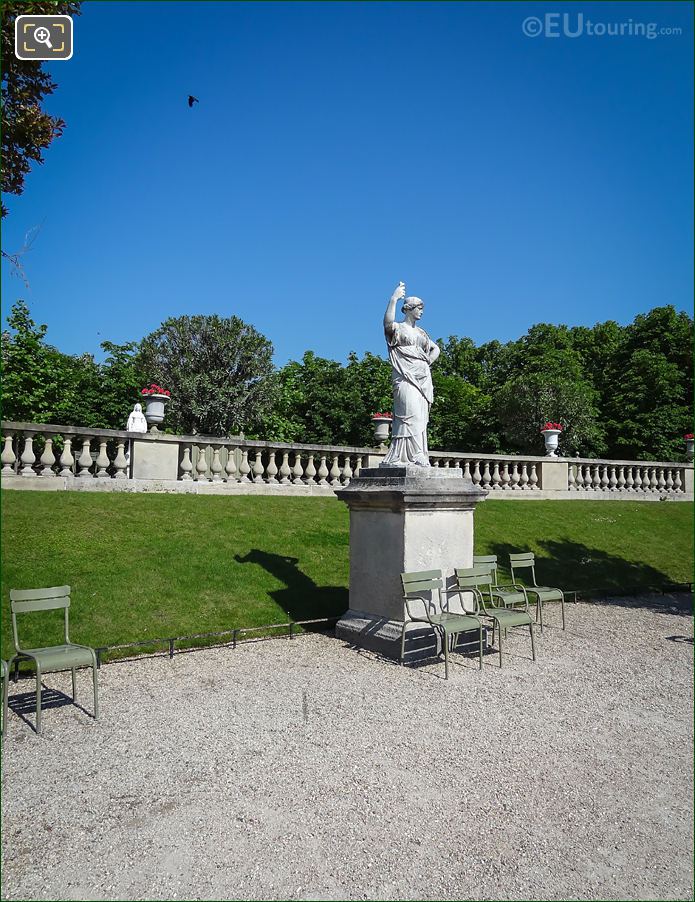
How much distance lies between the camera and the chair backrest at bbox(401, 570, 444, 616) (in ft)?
23.8

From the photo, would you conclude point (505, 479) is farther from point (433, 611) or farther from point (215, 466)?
point (433, 611)

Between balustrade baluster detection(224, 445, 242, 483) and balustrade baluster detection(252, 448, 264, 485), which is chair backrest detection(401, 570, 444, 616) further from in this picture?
balustrade baluster detection(252, 448, 264, 485)

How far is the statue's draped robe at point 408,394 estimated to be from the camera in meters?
8.40

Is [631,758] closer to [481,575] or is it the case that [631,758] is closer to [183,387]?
[481,575]

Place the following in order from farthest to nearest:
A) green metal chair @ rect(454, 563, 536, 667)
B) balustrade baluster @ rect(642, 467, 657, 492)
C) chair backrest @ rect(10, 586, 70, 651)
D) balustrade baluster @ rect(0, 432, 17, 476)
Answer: balustrade baluster @ rect(642, 467, 657, 492)
balustrade baluster @ rect(0, 432, 17, 476)
green metal chair @ rect(454, 563, 536, 667)
chair backrest @ rect(10, 586, 70, 651)

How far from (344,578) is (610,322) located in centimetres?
3716

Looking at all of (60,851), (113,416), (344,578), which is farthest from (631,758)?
(113,416)

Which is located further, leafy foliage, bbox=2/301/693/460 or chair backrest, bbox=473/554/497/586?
leafy foliage, bbox=2/301/693/460

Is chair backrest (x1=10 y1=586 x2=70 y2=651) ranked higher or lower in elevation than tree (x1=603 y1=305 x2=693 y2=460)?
lower

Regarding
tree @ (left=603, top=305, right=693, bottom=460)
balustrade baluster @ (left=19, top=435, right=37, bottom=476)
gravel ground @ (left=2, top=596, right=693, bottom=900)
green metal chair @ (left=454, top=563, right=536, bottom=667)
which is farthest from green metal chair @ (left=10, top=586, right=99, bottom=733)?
tree @ (left=603, top=305, right=693, bottom=460)

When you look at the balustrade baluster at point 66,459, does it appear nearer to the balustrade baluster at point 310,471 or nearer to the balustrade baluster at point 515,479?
the balustrade baluster at point 310,471

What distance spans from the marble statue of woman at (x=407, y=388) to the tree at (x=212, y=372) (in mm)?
19427

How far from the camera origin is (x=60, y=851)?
11.1 ft

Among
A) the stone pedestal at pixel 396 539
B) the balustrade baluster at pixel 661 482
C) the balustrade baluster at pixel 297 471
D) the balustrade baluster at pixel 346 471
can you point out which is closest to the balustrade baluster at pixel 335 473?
the balustrade baluster at pixel 346 471
